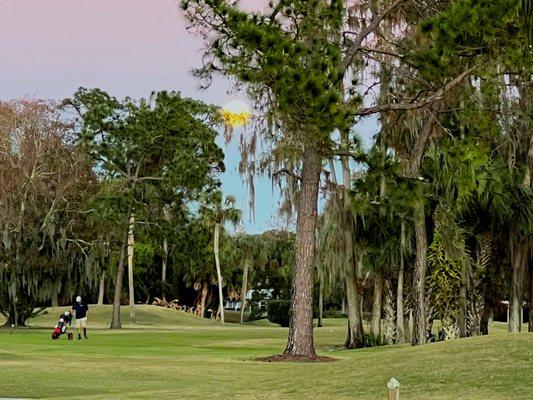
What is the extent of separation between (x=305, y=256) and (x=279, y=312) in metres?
44.1

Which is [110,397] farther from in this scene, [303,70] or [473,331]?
[473,331]

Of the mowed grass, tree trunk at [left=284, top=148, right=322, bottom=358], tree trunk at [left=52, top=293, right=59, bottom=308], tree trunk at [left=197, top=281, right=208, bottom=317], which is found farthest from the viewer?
tree trunk at [left=197, top=281, right=208, bottom=317]

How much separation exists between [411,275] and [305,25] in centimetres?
1481

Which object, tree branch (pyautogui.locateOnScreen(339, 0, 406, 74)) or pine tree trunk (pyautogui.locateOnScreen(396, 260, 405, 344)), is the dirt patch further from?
pine tree trunk (pyautogui.locateOnScreen(396, 260, 405, 344))

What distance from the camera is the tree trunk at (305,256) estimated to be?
93.8 feet

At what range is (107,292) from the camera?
252 feet

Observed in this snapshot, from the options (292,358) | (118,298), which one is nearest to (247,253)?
(118,298)

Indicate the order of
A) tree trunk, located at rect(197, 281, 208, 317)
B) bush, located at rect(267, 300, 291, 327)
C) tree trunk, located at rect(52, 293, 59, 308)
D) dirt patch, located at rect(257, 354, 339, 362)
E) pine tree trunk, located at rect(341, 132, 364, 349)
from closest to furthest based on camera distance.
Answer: dirt patch, located at rect(257, 354, 339, 362) → pine tree trunk, located at rect(341, 132, 364, 349) → tree trunk, located at rect(52, 293, 59, 308) → bush, located at rect(267, 300, 291, 327) → tree trunk, located at rect(197, 281, 208, 317)

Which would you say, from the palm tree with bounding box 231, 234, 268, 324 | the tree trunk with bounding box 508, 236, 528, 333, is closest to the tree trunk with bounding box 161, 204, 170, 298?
the palm tree with bounding box 231, 234, 268, 324

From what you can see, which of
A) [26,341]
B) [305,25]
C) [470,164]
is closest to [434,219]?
[470,164]

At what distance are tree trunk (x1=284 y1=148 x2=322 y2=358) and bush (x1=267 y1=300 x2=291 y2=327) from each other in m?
41.7

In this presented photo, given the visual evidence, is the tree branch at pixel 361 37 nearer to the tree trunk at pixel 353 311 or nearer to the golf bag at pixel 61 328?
the tree trunk at pixel 353 311

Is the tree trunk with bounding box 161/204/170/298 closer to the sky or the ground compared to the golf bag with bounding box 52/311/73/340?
closer to the sky

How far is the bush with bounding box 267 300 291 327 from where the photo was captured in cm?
7106
